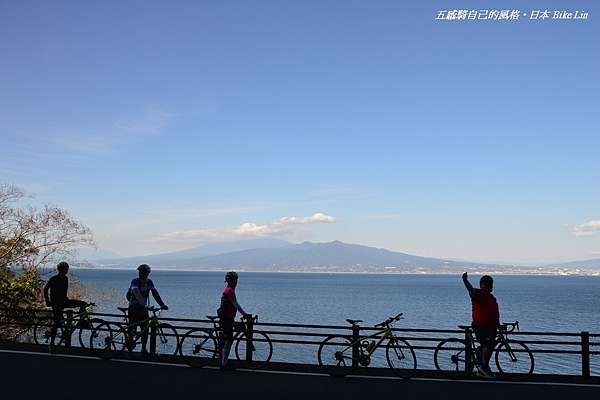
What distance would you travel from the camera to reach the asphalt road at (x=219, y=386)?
9.52m

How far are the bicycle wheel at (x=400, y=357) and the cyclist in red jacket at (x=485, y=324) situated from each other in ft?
4.26

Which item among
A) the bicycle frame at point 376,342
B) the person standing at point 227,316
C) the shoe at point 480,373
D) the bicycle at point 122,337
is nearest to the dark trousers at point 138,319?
the bicycle at point 122,337

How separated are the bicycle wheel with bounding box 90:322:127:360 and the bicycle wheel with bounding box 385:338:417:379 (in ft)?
19.7

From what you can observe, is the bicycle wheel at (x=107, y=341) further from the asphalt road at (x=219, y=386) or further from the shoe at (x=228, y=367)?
the shoe at (x=228, y=367)

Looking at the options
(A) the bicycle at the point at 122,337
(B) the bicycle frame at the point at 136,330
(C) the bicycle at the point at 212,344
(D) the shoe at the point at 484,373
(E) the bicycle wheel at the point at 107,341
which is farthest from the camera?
(E) the bicycle wheel at the point at 107,341

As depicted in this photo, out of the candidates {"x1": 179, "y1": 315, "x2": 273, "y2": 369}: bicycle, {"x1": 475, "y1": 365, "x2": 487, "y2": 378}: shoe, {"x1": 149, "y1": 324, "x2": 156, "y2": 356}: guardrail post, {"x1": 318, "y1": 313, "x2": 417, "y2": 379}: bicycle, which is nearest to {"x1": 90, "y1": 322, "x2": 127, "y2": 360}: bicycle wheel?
{"x1": 149, "y1": 324, "x2": 156, "y2": 356}: guardrail post

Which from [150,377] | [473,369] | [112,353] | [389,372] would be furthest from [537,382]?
[112,353]

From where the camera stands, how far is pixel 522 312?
91.0 m

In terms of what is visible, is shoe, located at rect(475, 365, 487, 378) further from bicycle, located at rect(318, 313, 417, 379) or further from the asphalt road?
bicycle, located at rect(318, 313, 417, 379)

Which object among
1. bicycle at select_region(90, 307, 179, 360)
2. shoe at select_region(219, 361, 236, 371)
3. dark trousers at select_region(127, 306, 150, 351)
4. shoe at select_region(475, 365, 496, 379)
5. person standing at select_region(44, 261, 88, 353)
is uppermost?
person standing at select_region(44, 261, 88, 353)

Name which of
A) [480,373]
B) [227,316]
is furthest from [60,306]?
[480,373]

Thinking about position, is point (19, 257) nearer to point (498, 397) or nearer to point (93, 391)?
Answer: point (93, 391)

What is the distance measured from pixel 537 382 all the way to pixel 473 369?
1.21m

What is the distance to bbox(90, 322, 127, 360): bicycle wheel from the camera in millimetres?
13438
